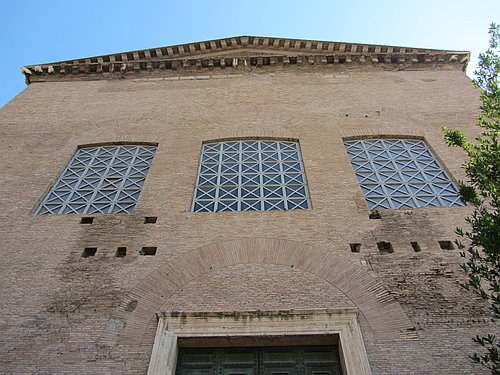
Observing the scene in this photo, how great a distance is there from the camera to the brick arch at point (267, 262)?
4.98m

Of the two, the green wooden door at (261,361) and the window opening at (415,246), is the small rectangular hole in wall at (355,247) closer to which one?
the window opening at (415,246)

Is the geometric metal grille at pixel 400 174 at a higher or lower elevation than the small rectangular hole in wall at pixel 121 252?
higher

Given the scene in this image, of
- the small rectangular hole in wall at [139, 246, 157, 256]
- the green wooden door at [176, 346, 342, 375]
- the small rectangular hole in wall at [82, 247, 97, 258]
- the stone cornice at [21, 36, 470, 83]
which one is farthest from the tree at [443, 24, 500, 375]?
the stone cornice at [21, 36, 470, 83]

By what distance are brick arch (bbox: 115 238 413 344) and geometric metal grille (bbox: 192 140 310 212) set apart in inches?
37.6

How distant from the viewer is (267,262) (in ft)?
18.8

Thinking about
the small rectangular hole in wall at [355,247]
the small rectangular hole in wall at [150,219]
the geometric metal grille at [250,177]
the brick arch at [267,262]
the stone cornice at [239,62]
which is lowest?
the brick arch at [267,262]

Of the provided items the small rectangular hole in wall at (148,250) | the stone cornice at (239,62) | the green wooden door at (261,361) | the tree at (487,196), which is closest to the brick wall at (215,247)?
the small rectangular hole in wall at (148,250)

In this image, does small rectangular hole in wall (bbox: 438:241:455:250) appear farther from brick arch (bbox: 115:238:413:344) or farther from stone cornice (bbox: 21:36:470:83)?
stone cornice (bbox: 21:36:470:83)

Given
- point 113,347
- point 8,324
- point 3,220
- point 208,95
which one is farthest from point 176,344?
point 208,95

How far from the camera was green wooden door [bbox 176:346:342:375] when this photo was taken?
482 cm

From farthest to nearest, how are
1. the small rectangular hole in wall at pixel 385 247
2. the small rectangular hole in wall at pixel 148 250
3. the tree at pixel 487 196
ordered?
the small rectangular hole in wall at pixel 148 250 < the small rectangular hole in wall at pixel 385 247 < the tree at pixel 487 196

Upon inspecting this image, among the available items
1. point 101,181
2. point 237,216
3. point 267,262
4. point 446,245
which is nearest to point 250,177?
point 237,216

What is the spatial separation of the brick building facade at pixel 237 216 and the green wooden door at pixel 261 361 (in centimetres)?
2

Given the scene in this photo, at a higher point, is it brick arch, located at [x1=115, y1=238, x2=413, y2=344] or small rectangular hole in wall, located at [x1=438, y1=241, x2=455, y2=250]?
small rectangular hole in wall, located at [x1=438, y1=241, x2=455, y2=250]
